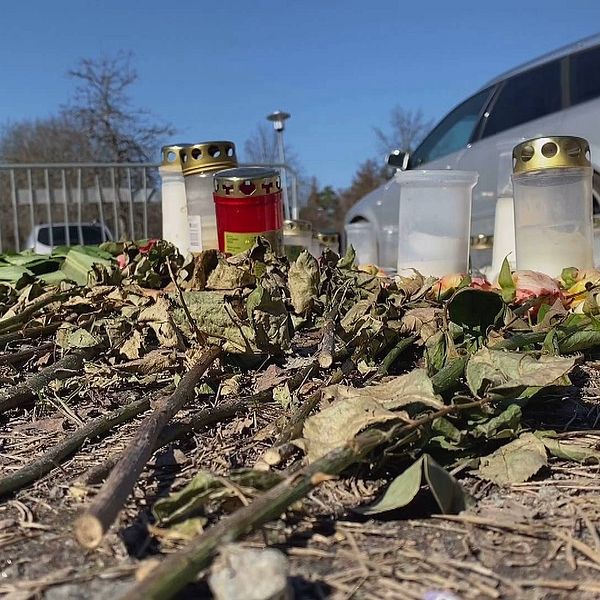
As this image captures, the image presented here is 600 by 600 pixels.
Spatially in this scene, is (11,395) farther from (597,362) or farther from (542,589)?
(597,362)

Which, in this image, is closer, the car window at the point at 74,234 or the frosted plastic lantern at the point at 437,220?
the frosted plastic lantern at the point at 437,220

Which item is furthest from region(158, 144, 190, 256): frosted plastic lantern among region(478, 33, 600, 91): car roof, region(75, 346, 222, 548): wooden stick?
region(478, 33, 600, 91): car roof

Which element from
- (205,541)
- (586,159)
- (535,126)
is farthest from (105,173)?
(205,541)

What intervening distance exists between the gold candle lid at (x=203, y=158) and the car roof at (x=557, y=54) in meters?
3.78

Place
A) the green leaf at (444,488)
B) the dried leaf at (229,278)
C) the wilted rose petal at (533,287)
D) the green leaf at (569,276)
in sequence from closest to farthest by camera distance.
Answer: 1. the green leaf at (444,488)
2. the dried leaf at (229,278)
3. the wilted rose petal at (533,287)
4. the green leaf at (569,276)

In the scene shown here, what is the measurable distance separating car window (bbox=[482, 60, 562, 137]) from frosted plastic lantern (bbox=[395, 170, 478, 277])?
3.12 m

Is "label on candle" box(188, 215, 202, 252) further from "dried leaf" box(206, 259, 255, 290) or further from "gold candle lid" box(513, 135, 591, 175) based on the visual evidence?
"gold candle lid" box(513, 135, 591, 175)

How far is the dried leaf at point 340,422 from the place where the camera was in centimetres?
108

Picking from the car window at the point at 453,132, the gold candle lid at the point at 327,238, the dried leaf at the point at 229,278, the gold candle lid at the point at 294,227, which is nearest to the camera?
the dried leaf at the point at 229,278

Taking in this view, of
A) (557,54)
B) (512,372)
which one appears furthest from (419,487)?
(557,54)

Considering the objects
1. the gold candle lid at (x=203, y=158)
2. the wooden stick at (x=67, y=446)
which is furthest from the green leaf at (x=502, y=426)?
the gold candle lid at (x=203, y=158)

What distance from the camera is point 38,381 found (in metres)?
1.62

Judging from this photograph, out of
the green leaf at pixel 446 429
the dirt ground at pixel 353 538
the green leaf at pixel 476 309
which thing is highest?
the green leaf at pixel 476 309

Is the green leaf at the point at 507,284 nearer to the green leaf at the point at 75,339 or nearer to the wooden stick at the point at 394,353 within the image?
the wooden stick at the point at 394,353
